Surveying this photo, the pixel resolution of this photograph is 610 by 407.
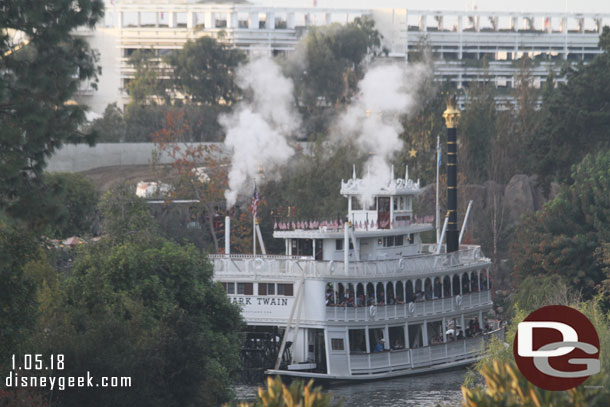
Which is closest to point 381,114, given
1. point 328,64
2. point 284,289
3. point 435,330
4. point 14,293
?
point 435,330

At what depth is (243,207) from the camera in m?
68.2

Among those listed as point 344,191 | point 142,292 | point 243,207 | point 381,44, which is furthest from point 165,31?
point 142,292

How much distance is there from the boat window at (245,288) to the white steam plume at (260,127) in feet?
40.3

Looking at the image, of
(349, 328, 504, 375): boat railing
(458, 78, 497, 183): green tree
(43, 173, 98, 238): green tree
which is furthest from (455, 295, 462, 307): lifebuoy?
(458, 78, 497, 183): green tree

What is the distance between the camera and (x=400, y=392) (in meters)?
43.2

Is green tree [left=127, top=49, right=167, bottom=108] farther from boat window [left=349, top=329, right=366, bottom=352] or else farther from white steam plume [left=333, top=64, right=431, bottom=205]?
boat window [left=349, top=329, right=366, bottom=352]

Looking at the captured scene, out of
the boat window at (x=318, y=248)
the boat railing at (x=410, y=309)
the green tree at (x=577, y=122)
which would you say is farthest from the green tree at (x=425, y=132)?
the boat window at (x=318, y=248)

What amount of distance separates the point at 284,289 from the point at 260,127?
2126 centimetres

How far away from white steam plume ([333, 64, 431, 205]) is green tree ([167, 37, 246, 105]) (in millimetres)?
14399

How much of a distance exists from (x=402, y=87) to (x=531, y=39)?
1725 inches

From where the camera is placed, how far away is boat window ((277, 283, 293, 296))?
43.6m

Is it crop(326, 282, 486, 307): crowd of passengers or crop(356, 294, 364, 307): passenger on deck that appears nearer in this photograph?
crop(326, 282, 486, 307): crowd of passengers

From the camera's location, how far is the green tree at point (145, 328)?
103 feet

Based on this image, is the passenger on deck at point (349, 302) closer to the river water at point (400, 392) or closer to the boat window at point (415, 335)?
the river water at point (400, 392)
